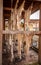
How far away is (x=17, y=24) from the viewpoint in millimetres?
4098

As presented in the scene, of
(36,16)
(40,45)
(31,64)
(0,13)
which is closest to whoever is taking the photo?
(0,13)

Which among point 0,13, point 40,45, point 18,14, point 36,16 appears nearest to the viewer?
point 0,13

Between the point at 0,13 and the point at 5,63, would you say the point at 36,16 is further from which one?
the point at 0,13

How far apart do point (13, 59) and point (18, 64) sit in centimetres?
44

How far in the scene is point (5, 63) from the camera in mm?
3758

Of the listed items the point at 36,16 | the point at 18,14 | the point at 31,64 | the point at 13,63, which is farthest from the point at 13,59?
the point at 36,16

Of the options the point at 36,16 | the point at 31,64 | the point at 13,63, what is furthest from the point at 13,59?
the point at 36,16

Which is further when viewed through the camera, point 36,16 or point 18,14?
point 36,16

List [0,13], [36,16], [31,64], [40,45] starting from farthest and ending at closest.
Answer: [36,16] < [31,64] < [40,45] < [0,13]

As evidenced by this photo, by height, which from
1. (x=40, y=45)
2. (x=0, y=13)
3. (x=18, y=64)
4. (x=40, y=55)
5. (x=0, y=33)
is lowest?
(x=18, y=64)

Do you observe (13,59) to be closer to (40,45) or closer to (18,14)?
(40,45)

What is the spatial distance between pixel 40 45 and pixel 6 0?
5.46ft

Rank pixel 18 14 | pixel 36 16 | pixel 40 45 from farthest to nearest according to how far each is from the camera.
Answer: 1. pixel 36 16
2. pixel 18 14
3. pixel 40 45

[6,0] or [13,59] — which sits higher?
[6,0]
